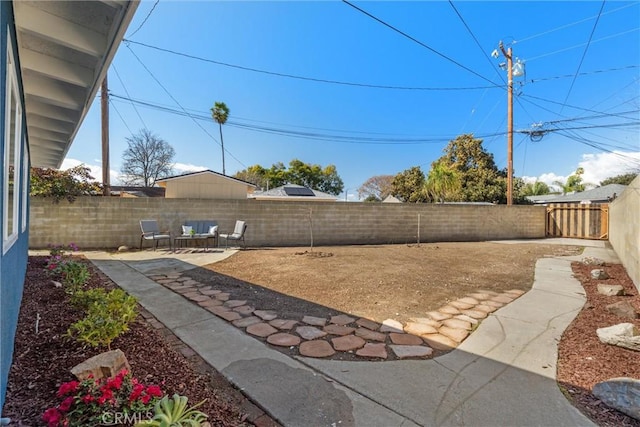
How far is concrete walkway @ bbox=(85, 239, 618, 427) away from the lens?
178 centimetres

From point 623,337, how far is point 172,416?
144 inches

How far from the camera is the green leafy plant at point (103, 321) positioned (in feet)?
7.18

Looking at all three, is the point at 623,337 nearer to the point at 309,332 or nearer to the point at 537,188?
the point at 309,332

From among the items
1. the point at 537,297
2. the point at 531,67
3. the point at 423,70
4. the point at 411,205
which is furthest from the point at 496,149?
the point at 537,297

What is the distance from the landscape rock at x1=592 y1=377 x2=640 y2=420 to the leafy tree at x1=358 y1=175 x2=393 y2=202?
131 feet

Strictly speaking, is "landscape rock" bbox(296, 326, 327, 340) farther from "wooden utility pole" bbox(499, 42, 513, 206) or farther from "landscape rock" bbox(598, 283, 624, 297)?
"wooden utility pole" bbox(499, 42, 513, 206)

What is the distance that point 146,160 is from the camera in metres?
27.5

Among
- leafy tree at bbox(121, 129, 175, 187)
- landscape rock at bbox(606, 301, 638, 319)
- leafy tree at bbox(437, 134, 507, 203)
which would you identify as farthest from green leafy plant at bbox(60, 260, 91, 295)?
leafy tree at bbox(121, 129, 175, 187)

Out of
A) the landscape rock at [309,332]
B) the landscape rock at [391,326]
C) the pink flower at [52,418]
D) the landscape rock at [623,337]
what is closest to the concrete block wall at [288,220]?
the landscape rock at [391,326]

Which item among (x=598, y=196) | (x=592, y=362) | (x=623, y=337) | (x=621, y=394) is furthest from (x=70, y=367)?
(x=598, y=196)

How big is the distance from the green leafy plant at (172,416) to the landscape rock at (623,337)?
3494mm

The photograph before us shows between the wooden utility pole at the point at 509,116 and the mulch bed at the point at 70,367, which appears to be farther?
the wooden utility pole at the point at 509,116

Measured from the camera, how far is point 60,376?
1.82 m

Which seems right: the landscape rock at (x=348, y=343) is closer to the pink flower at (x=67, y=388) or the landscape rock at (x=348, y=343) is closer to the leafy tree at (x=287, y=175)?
the pink flower at (x=67, y=388)
